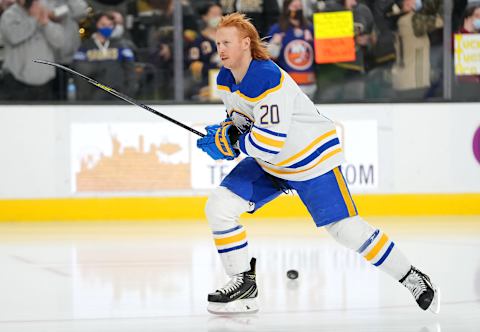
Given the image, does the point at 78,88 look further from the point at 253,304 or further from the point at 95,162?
the point at 253,304

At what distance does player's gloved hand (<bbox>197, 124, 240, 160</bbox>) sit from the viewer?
→ 12.9 feet

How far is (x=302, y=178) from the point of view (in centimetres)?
392

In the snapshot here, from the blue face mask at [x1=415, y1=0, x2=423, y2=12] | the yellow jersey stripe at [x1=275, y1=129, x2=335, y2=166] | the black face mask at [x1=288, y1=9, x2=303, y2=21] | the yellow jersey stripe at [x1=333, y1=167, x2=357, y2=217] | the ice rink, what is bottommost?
the ice rink

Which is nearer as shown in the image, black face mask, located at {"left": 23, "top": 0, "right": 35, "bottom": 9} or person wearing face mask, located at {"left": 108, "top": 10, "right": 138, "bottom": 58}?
black face mask, located at {"left": 23, "top": 0, "right": 35, "bottom": 9}

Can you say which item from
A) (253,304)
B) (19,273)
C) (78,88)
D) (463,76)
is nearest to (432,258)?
(253,304)

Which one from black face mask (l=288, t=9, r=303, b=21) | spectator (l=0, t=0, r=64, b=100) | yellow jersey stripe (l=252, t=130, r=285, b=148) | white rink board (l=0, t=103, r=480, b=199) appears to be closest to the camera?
yellow jersey stripe (l=252, t=130, r=285, b=148)

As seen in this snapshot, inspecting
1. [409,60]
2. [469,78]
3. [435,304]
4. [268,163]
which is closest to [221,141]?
[268,163]

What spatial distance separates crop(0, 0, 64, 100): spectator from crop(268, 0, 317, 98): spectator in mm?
1640

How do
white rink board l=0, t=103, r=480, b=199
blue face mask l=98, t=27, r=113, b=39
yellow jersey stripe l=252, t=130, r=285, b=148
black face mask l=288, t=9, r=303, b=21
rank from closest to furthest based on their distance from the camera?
yellow jersey stripe l=252, t=130, r=285, b=148 < white rink board l=0, t=103, r=480, b=199 < blue face mask l=98, t=27, r=113, b=39 < black face mask l=288, t=9, r=303, b=21

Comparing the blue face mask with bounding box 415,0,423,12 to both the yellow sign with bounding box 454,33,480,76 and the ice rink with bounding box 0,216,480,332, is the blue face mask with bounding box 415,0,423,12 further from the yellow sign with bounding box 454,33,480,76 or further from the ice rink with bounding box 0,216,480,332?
the ice rink with bounding box 0,216,480,332

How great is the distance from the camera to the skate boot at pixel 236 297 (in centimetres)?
396

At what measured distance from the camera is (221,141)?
3920 millimetres

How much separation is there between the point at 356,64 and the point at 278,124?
409 cm

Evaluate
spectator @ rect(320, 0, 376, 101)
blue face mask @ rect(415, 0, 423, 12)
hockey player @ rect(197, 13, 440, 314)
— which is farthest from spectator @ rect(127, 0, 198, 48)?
hockey player @ rect(197, 13, 440, 314)
